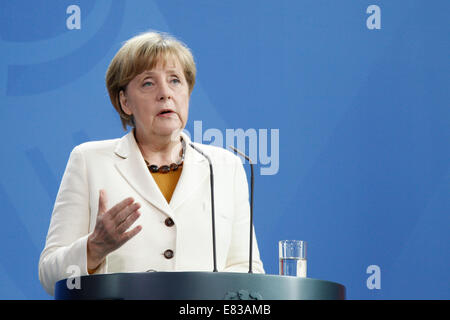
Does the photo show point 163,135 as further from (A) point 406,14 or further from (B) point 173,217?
(A) point 406,14

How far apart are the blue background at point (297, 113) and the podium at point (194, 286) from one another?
1529 millimetres

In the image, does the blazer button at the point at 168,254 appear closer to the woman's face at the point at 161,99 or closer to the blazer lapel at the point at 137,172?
the blazer lapel at the point at 137,172

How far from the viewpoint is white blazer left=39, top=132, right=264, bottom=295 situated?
1974 mm

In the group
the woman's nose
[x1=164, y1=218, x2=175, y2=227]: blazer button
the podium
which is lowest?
the podium

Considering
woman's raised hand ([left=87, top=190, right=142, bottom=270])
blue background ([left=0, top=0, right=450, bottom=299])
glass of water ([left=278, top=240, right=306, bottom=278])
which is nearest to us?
woman's raised hand ([left=87, top=190, right=142, bottom=270])

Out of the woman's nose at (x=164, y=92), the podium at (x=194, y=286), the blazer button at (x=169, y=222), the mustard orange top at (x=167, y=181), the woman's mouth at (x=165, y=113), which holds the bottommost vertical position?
the podium at (x=194, y=286)

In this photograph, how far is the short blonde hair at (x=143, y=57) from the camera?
2.17 meters

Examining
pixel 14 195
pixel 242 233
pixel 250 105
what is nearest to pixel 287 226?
pixel 250 105

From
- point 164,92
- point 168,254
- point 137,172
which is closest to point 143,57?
point 164,92

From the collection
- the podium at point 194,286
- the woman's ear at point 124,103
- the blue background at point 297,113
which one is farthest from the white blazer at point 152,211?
the blue background at point 297,113

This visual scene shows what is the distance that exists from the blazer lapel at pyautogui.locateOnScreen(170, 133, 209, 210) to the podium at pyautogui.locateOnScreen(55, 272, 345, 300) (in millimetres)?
682

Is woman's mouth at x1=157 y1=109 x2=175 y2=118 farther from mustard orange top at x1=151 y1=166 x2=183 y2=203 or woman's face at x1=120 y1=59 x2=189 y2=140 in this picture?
mustard orange top at x1=151 y1=166 x2=183 y2=203

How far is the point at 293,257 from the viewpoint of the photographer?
192 cm

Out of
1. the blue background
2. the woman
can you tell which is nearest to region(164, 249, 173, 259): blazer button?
the woman
